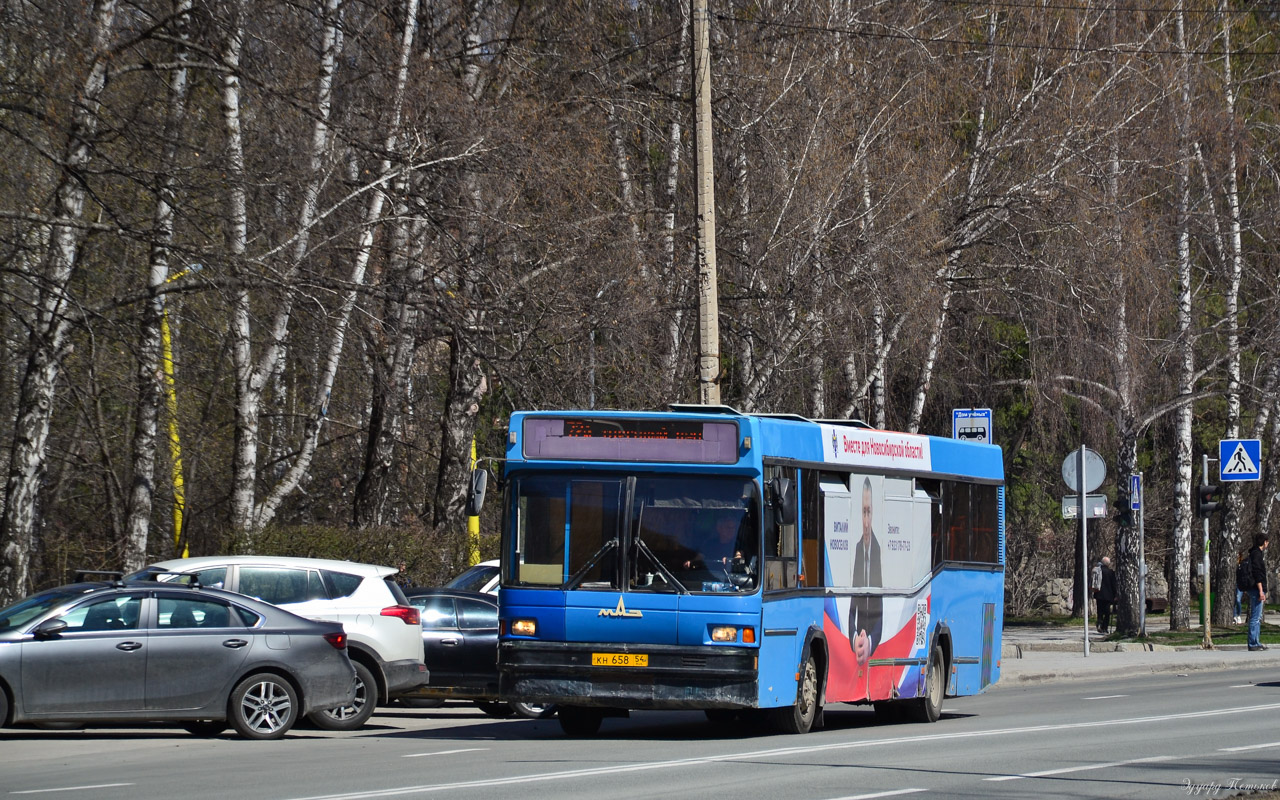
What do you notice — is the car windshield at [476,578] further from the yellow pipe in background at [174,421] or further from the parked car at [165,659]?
the parked car at [165,659]

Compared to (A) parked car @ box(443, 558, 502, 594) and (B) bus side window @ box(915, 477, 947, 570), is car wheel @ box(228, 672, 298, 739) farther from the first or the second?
(B) bus side window @ box(915, 477, 947, 570)

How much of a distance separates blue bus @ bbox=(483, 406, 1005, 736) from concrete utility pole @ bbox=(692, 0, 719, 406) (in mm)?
4023

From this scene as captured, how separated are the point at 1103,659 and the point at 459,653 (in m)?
13.6

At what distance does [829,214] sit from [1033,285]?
5.16m

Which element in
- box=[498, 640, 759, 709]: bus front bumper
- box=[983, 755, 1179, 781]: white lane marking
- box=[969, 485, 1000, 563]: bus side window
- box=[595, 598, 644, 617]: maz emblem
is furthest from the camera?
box=[969, 485, 1000, 563]: bus side window

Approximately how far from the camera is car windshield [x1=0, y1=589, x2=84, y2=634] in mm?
14266

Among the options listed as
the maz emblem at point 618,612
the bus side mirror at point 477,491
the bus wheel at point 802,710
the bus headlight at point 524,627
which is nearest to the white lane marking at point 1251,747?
the bus wheel at point 802,710

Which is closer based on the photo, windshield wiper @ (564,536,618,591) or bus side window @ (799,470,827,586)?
windshield wiper @ (564,536,618,591)

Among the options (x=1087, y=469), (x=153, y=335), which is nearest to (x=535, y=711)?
(x=153, y=335)

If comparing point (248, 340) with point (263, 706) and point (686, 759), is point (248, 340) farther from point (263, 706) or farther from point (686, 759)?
point (686, 759)

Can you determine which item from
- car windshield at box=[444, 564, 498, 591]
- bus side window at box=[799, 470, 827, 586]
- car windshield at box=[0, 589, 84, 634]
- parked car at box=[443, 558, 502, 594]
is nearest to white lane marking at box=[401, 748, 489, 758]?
bus side window at box=[799, 470, 827, 586]

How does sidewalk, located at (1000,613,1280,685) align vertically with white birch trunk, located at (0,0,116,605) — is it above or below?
below

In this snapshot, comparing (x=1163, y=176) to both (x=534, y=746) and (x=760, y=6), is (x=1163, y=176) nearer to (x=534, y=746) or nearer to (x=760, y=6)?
(x=760, y=6)

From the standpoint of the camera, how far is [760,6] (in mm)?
28812
